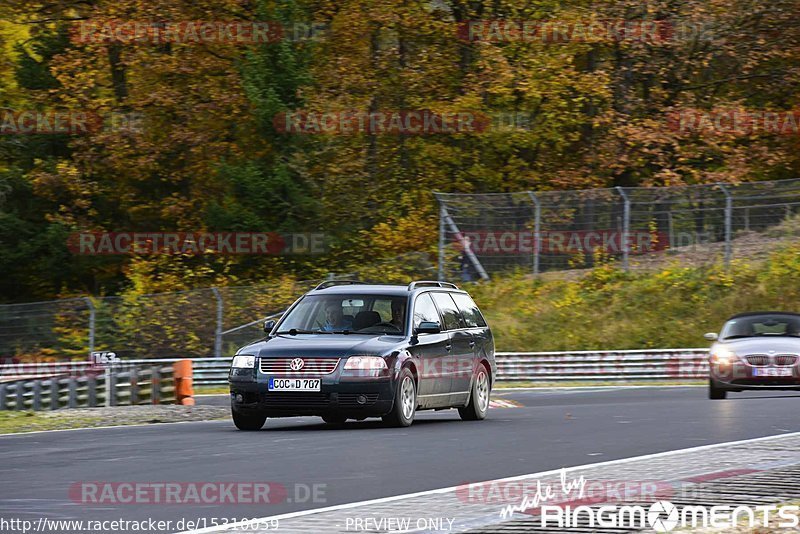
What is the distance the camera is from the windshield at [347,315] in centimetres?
1723

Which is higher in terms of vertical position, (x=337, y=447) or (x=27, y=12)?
(x=27, y=12)

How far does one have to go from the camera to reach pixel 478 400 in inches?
733

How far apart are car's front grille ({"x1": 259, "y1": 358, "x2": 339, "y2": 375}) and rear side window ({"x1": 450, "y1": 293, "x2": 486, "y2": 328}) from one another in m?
3.33

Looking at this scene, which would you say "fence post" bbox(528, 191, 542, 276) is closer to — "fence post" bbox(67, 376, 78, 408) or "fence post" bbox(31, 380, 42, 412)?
"fence post" bbox(67, 376, 78, 408)

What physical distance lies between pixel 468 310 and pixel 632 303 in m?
20.3

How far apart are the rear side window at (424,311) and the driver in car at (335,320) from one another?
794mm

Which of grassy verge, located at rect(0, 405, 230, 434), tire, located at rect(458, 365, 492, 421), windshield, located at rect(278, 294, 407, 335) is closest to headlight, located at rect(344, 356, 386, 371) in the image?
windshield, located at rect(278, 294, 407, 335)

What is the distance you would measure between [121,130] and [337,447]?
35.2 m

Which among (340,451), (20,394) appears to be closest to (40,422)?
(340,451)

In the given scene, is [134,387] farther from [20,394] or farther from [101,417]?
[101,417]

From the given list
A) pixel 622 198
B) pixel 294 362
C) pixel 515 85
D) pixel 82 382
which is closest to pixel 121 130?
pixel 515 85

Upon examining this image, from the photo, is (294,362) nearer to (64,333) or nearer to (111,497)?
(111,497)

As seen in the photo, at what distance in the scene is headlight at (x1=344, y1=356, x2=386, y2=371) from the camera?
16.1 meters

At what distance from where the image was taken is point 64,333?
3653cm
